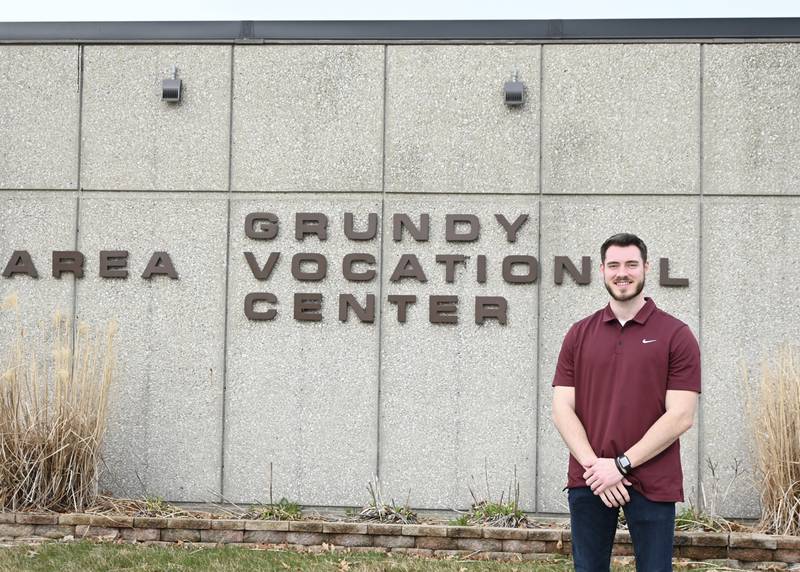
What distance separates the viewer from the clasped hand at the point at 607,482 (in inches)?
110

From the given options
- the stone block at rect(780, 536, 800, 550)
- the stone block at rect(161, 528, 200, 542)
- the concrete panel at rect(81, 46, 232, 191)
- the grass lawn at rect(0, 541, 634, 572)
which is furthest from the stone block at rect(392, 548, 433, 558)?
the concrete panel at rect(81, 46, 232, 191)

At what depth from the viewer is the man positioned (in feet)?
9.26

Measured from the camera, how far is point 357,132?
605 centimetres

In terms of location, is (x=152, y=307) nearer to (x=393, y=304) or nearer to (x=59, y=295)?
(x=59, y=295)

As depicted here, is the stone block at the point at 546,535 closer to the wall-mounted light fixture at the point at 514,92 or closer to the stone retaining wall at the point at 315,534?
the stone retaining wall at the point at 315,534

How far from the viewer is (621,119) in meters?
5.95

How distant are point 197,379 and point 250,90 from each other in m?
1.91

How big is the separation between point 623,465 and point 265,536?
2.98 meters

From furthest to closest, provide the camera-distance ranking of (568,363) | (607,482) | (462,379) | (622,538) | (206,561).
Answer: (462,379), (622,538), (206,561), (568,363), (607,482)

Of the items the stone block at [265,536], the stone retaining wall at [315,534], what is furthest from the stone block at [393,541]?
the stone block at [265,536]

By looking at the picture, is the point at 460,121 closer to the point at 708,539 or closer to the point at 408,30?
the point at 408,30

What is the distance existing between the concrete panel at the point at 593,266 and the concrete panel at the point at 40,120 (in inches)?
125

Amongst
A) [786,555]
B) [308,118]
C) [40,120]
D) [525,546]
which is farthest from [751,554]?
[40,120]

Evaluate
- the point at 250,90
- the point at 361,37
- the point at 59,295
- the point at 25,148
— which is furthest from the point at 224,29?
the point at 59,295
